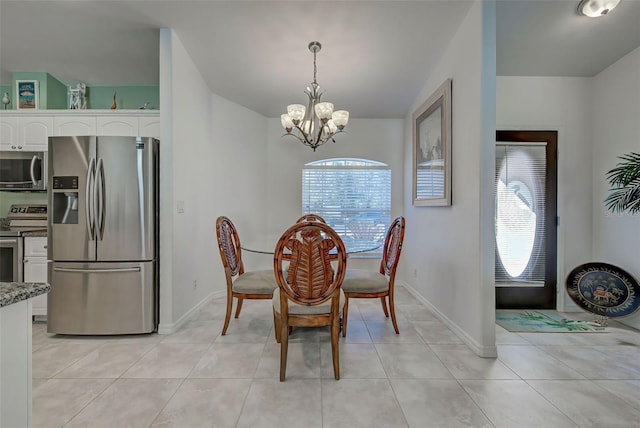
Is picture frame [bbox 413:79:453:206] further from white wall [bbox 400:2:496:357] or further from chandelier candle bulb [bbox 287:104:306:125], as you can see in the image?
chandelier candle bulb [bbox 287:104:306:125]

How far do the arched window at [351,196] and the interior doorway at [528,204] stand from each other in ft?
5.39

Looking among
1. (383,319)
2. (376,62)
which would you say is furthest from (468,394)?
(376,62)

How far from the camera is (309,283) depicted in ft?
6.05

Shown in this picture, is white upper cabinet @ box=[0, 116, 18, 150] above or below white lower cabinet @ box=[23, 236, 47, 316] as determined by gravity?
above

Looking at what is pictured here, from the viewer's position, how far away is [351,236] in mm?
4570

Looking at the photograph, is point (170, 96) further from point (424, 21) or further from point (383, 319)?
point (383, 319)

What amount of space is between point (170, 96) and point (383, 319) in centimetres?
300

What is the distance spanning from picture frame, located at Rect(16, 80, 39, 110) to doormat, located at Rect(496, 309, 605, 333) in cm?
563

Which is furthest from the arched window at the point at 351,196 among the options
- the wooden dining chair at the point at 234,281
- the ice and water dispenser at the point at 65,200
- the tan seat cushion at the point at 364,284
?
the ice and water dispenser at the point at 65,200

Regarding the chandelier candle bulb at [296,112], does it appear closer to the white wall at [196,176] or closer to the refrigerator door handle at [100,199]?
the white wall at [196,176]

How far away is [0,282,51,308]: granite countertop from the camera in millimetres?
853

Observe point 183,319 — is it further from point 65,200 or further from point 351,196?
point 351,196

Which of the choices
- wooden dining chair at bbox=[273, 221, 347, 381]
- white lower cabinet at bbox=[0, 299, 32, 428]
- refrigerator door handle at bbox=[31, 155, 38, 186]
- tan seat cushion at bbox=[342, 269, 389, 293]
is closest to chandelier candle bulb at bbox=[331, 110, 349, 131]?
wooden dining chair at bbox=[273, 221, 347, 381]

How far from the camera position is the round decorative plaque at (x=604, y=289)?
8.79 ft
